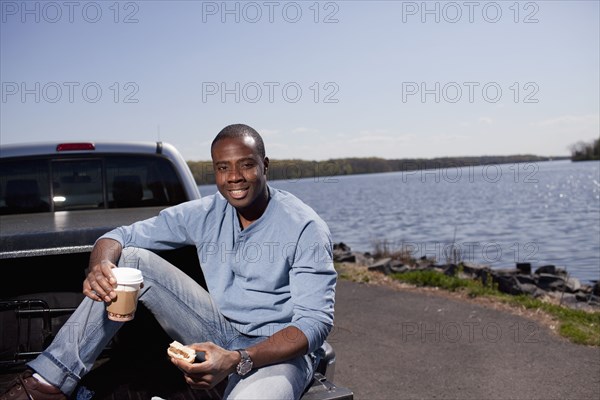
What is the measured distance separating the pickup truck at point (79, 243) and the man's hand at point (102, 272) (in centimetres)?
16

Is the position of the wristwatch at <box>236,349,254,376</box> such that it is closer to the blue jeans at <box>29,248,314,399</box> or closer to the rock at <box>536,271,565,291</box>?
the blue jeans at <box>29,248,314,399</box>

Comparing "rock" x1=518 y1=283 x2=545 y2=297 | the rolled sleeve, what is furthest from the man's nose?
"rock" x1=518 y1=283 x2=545 y2=297

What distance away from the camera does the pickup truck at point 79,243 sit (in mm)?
3260

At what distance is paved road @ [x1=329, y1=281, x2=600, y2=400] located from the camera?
16.7ft

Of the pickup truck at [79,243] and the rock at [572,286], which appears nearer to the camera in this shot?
the pickup truck at [79,243]

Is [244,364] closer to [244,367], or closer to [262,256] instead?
[244,367]

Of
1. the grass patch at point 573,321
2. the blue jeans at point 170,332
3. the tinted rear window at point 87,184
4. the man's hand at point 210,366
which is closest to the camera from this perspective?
the man's hand at point 210,366

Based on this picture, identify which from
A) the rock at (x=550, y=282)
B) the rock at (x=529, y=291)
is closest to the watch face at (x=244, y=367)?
the rock at (x=529, y=291)

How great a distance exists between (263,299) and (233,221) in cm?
48

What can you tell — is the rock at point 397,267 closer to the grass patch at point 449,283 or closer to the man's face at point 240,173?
the grass patch at point 449,283

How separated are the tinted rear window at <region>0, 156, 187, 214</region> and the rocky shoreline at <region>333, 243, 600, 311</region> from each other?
593 cm

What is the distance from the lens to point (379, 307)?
319 inches

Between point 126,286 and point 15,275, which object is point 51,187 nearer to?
point 15,275

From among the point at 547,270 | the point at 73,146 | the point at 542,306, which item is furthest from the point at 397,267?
the point at 73,146
